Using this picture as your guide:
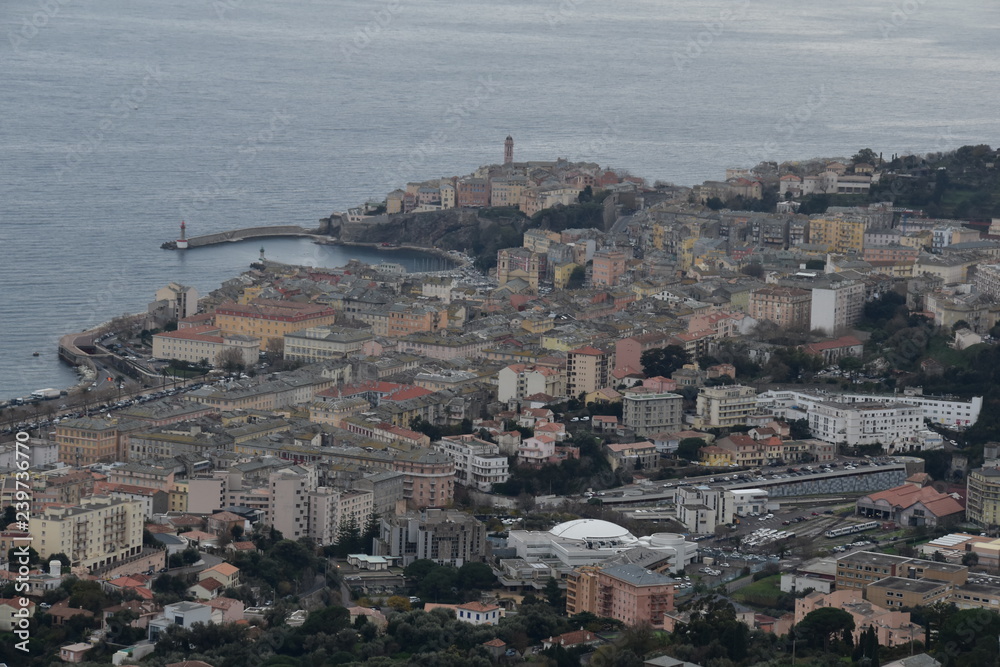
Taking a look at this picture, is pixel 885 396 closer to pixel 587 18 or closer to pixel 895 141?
pixel 895 141

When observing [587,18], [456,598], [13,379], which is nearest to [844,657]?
[456,598]

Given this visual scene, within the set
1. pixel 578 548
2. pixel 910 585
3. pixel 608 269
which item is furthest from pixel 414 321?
pixel 910 585

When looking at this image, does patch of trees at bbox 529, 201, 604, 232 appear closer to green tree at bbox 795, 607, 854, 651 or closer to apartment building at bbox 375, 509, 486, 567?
apartment building at bbox 375, 509, 486, 567

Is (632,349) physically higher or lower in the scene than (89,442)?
higher

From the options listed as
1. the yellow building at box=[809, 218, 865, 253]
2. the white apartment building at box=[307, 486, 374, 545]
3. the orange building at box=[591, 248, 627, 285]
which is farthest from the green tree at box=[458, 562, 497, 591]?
the yellow building at box=[809, 218, 865, 253]

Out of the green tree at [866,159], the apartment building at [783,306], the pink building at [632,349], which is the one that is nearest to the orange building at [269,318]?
the pink building at [632,349]

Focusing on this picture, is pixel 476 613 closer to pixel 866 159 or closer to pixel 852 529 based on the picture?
pixel 852 529
